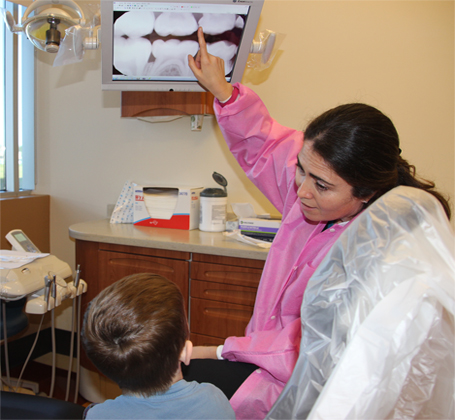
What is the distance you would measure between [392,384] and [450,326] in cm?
10

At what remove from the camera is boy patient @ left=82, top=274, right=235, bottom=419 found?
0.68 m

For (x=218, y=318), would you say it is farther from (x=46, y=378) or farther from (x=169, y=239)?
(x=46, y=378)

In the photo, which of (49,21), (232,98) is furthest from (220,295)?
(49,21)

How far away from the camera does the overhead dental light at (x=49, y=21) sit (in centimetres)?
123

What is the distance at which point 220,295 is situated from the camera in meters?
1.66

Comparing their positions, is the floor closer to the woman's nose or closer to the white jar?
the white jar

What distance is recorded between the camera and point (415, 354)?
48 centimetres

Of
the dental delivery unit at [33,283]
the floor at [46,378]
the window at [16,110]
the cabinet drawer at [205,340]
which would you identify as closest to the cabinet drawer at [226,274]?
the cabinet drawer at [205,340]

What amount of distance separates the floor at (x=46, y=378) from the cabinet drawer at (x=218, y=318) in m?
0.87

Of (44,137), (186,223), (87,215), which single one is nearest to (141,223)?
(186,223)

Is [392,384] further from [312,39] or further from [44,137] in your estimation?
[44,137]

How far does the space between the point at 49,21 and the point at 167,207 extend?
3.43ft

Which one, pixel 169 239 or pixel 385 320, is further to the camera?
pixel 169 239

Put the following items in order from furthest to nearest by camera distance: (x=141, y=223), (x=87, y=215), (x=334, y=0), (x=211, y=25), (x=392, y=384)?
(x=87, y=215) → (x=141, y=223) → (x=334, y=0) → (x=211, y=25) → (x=392, y=384)
